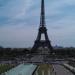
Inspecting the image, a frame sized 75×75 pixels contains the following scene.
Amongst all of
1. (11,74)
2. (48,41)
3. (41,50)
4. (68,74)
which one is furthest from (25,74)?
(41,50)

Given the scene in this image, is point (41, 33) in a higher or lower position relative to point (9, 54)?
higher

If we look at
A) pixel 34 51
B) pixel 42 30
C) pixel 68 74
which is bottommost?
pixel 68 74

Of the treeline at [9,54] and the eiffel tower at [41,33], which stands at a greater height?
the eiffel tower at [41,33]

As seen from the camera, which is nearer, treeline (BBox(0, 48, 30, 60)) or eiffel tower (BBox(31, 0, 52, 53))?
treeline (BBox(0, 48, 30, 60))

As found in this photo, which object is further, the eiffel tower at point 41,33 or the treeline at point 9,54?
the eiffel tower at point 41,33

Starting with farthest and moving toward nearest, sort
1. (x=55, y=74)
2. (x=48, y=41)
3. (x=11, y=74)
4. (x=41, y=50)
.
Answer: (x=41, y=50) < (x=48, y=41) < (x=55, y=74) < (x=11, y=74)

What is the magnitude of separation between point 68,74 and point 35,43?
112 ft

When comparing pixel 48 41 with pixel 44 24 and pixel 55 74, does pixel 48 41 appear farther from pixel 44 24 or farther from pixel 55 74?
pixel 55 74

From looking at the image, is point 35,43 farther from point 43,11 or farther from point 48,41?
point 43,11

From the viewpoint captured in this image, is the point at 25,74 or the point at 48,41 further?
the point at 48,41

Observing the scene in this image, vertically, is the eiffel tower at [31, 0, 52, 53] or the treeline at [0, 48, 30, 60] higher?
the eiffel tower at [31, 0, 52, 53]

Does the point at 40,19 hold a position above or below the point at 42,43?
above

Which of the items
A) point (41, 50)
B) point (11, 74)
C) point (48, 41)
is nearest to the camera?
point (11, 74)

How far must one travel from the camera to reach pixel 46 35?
53719mm
